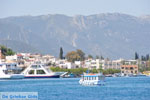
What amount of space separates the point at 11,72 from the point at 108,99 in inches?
Answer: 4367

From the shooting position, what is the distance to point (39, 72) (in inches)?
6964

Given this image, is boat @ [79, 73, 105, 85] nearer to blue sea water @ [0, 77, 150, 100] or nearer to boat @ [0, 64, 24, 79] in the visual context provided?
blue sea water @ [0, 77, 150, 100]

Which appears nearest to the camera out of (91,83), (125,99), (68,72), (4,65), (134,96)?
(125,99)

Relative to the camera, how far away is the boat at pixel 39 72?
170 m


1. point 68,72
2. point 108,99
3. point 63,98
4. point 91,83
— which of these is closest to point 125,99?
point 108,99

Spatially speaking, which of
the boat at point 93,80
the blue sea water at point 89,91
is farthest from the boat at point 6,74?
the blue sea water at point 89,91

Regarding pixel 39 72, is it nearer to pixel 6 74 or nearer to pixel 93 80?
pixel 6 74

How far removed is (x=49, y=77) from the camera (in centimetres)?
16925

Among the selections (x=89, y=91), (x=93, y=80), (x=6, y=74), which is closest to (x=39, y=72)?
(x=6, y=74)

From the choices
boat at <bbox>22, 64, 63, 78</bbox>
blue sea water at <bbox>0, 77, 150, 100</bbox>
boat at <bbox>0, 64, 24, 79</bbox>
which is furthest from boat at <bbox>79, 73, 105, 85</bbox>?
boat at <bbox>22, 64, 63, 78</bbox>

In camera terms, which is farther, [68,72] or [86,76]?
[68,72]

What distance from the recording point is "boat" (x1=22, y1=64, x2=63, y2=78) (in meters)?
170

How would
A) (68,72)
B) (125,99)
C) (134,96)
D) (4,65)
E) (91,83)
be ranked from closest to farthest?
(125,99) → (134,96) → (91,83) → (4,65) → (68,72)

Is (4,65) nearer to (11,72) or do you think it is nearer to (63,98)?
(11,72)
